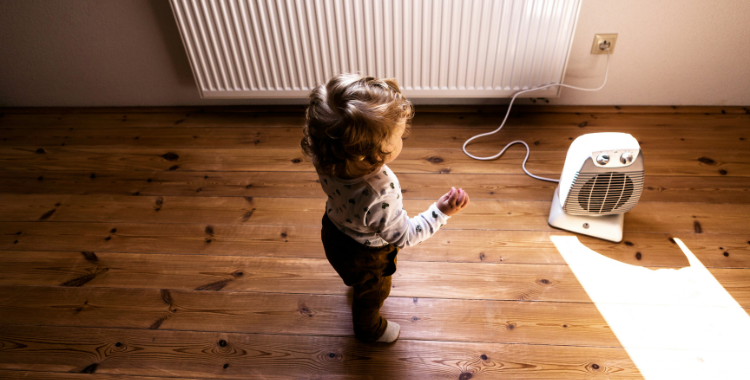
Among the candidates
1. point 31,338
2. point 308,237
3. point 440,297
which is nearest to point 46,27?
point 31,338

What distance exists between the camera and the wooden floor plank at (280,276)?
1211 millimetres

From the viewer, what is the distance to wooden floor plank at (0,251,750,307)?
1.21m

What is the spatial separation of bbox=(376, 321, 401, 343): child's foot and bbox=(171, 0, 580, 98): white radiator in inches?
40.1

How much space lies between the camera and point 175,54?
6.31 feet

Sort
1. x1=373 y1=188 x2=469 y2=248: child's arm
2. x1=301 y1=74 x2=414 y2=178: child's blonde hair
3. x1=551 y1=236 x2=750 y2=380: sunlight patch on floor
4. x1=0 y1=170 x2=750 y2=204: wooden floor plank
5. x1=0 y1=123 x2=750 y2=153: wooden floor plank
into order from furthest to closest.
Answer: x1=0 y1=123 x2=750 y2=153: wooden floor plank, x1=0 y1=170 x2=750 y2=204: wooden floor plank, x1=551 y1=236 x2=750 y2=380: sunlight patch on floor, x1=373 y1=188 x2=469 y2=248: child's arm, x1=301 y1=74 x2=414 y2=178: child's blonde hair

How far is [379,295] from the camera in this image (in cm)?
98

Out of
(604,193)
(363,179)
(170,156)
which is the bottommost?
(170,156)

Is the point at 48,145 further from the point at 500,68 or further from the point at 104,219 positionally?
the point at 500,68

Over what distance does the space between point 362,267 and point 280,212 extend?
2.22ft

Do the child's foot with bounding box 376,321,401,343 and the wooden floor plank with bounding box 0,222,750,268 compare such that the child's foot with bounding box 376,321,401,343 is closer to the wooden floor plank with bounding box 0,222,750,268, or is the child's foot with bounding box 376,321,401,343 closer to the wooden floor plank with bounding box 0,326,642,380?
the wooden floor plank with bounding box 0,326,642,380

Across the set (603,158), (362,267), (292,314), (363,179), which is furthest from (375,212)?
(603,158)

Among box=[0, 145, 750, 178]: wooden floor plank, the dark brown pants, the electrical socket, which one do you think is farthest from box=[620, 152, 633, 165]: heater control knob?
the electrical socket

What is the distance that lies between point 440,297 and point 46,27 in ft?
6.63

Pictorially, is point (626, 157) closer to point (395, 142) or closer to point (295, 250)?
point (395, 142)
